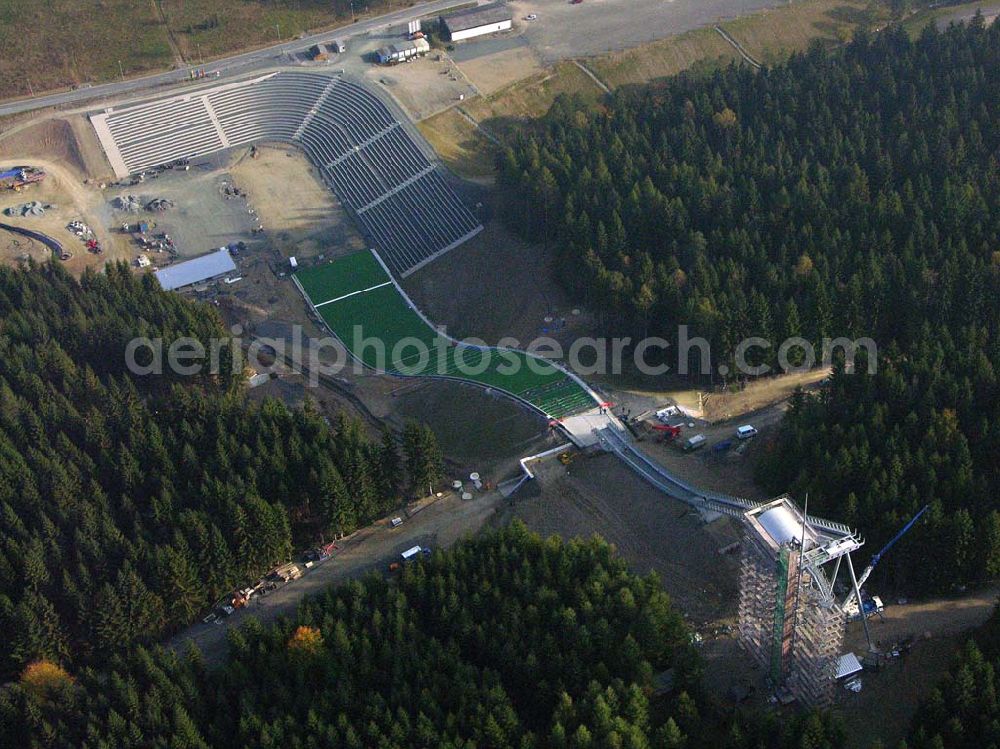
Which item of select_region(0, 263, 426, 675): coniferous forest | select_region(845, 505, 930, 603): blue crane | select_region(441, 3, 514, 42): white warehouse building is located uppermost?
select_region(441, 3, 514, 42): white warehouse building

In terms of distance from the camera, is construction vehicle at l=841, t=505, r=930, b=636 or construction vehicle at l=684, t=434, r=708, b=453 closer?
construction vehicle at l=841, t=505, r=930, b=636

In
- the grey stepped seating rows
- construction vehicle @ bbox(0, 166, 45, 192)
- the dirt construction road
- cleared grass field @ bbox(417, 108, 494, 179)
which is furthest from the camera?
construction vehicle @ bbox(0, 166, 45, 192)

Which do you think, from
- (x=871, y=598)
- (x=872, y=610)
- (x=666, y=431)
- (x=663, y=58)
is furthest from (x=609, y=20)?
(x=872, y=610)

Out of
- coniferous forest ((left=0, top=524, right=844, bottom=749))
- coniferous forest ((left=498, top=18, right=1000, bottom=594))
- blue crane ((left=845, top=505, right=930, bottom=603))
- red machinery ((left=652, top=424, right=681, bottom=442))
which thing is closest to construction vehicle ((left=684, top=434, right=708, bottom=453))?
red machinery ((left=652, top=424, right=681, bottom=442))

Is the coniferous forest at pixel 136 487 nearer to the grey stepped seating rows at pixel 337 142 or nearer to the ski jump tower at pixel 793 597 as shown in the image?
the ski jump tower at pixel 793 597

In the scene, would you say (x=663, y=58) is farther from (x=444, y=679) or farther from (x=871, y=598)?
(x=444, y=679)

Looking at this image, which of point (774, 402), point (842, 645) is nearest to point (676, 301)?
point (774, 402)

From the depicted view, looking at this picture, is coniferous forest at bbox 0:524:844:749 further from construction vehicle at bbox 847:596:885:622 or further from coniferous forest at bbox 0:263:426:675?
construction vehicle at bbox 847:596:885:622
